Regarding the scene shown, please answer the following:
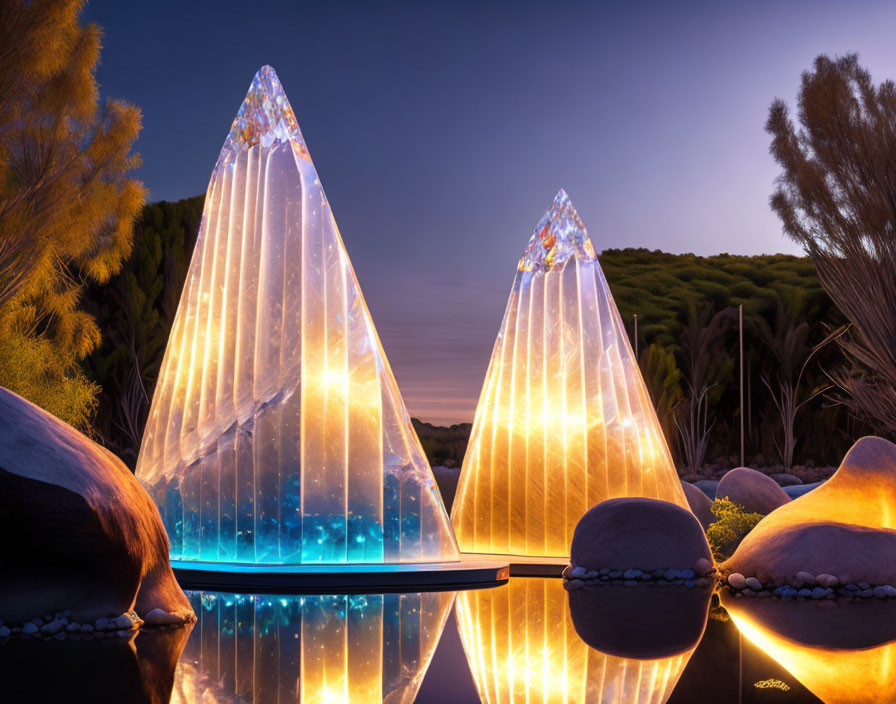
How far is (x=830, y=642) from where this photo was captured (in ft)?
17.1

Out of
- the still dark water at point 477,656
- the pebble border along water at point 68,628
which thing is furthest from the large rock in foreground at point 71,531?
the still dark water at point 477,656

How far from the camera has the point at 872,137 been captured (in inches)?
707

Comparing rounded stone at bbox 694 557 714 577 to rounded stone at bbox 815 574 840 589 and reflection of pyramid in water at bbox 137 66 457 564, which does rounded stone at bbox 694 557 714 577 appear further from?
reflection of pyramid in water at bbox 137 66 457 564

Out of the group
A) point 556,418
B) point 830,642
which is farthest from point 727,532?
point 830,642

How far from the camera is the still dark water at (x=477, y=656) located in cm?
391

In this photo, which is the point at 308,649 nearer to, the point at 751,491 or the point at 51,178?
the point at 751,491

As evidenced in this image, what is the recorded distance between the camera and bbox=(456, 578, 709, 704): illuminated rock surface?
13.2ft

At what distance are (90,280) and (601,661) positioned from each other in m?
18.5

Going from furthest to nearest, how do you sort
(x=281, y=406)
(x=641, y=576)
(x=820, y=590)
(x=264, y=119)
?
(x=264, y=119), (x=281, y=406), (x=641, y=576), (x=820, y=590)

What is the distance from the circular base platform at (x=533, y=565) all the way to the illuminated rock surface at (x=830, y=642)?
227 centimetres

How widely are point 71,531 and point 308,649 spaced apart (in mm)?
1301

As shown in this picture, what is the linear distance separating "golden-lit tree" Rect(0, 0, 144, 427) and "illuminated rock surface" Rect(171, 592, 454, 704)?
7.58 m

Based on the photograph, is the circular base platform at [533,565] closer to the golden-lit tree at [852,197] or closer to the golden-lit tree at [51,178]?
the golden-lit tree at [51,178]

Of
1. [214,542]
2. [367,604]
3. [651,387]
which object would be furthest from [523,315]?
[651,387]
